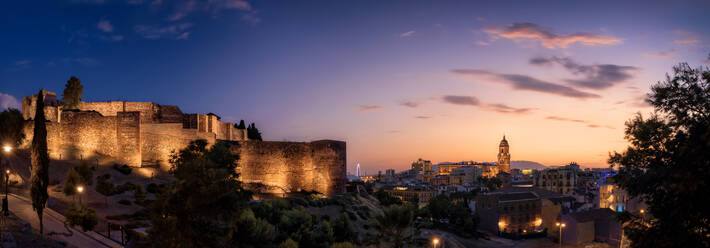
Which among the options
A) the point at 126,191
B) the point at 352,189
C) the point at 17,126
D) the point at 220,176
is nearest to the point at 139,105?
the point at 17,126

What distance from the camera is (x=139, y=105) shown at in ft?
157

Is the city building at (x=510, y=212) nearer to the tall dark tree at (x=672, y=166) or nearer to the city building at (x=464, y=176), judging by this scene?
the tall dark tree at (x=672, y=166)

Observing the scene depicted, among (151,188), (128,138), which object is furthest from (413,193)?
(151,188)

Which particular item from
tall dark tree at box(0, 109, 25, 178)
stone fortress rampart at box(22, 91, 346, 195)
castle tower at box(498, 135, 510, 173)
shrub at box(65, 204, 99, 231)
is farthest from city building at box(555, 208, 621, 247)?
castle tower at box(498, 135, 510, 173)

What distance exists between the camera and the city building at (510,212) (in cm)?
6462

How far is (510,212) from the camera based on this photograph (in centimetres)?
6500

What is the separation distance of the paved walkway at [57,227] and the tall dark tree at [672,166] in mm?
22104

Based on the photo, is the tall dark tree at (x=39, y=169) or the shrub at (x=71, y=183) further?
the shrub at (x=71, y=183)

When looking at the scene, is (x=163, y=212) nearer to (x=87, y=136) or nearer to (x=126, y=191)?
(x=126, y=191)

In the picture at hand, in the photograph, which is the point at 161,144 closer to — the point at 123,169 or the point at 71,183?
the point at 123,169

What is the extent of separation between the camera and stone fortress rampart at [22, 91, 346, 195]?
1617 inches

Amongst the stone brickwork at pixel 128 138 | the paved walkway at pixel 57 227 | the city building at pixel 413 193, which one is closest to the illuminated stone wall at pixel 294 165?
the stone brickwork at pixel 128 138

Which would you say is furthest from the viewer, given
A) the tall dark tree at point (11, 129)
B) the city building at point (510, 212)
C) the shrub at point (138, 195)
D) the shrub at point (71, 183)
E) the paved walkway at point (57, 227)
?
the city building at point (510, 212)

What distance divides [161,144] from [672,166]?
140ft
